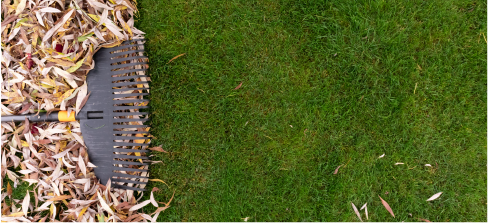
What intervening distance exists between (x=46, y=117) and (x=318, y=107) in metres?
2.18

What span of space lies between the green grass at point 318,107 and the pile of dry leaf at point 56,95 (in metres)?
0.32

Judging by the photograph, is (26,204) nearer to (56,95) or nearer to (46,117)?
(46,117)

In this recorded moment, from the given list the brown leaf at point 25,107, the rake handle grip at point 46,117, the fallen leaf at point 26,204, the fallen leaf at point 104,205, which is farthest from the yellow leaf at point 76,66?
the fallen leaf at point 26,204

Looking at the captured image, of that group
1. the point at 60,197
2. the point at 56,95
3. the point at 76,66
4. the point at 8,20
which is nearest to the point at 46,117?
the point at 56,95

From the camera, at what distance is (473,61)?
6.88 ft

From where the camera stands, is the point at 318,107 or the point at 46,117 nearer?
the point at 46,117

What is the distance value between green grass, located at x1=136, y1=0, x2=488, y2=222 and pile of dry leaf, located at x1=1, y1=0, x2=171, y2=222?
0.32 meters

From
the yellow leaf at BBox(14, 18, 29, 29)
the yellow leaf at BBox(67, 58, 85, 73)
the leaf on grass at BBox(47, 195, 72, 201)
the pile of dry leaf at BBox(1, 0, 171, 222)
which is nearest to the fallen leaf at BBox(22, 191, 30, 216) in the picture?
the pile of dry leaf at BBox(1, 0, 171, 222)

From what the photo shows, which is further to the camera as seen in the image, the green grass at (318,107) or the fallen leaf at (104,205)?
the green grass at (318,107)

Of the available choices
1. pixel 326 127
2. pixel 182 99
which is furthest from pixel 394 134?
pixel 182 99

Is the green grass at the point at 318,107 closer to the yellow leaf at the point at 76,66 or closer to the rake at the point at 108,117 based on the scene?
the rake at the point at 108,117

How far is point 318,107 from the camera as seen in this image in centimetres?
216

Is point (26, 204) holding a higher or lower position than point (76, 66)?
lower

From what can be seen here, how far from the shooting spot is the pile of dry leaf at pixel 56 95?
1.99 meters
